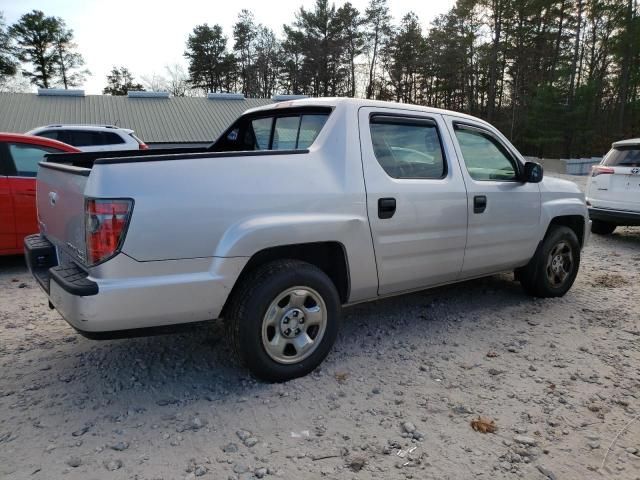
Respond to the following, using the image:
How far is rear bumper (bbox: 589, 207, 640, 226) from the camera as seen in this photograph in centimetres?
724

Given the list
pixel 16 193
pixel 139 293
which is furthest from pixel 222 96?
pixel 139 293

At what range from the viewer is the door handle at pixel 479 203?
3.95 meters

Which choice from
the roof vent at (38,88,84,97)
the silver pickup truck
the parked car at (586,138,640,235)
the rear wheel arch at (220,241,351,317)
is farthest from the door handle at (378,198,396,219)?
the roof vent at (38,88,84,97)

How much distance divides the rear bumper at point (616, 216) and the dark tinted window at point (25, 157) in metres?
8.25

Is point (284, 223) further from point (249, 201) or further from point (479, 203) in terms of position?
point (479, 203)

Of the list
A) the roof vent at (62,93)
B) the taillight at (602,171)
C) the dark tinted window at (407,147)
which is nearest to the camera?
the dark tinted window at (407,147)

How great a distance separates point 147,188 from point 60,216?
35.6 inches

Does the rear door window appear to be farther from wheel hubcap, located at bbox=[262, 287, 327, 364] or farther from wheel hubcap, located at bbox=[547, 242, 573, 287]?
wheel hubcap, located at bbox=[547, 242, 573, 287]

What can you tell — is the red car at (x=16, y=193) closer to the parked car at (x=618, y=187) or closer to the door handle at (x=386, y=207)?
the door handle at (x=386, y=207)

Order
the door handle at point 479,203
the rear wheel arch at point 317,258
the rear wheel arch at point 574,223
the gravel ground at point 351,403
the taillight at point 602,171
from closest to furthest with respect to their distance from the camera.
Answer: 1. the gravel ground at point 351,403
2. the rear wheel arch at point 317,258
3. the door handle at point 479,203
4. the rear wheel arch at point 574,223
5. the taillight at point 602,171

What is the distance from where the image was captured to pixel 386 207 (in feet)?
10.9

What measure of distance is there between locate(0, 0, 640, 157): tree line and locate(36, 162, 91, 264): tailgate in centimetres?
3851

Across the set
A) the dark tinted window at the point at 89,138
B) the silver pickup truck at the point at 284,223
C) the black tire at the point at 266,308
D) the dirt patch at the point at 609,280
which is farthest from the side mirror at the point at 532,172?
the dark tinted window at the point at 89,138

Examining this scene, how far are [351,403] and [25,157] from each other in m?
5.14
